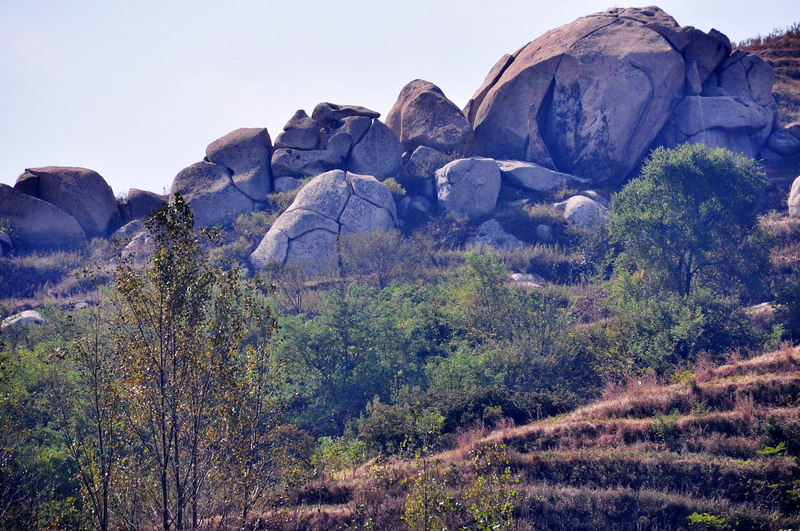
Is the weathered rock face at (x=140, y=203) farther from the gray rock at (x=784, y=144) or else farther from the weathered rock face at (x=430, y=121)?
the gray rock at (x=784, y=144)

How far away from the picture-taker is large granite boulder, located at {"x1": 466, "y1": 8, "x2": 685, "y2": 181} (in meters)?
36.3

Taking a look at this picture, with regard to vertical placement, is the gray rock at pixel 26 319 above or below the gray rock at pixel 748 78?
below

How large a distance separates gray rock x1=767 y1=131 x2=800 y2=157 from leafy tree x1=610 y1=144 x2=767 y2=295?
14212 millimetres

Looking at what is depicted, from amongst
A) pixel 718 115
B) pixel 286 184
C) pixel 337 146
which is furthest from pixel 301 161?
pixel 718 115

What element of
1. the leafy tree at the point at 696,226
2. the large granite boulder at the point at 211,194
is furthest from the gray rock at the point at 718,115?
the large granite boulder at the point at 211,194

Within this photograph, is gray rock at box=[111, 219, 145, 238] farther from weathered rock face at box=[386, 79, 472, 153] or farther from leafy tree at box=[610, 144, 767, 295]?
leafy tree at box=[610, 144, 767, 295]

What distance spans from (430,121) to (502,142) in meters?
4.61

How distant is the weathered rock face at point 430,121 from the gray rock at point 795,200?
17434 mm

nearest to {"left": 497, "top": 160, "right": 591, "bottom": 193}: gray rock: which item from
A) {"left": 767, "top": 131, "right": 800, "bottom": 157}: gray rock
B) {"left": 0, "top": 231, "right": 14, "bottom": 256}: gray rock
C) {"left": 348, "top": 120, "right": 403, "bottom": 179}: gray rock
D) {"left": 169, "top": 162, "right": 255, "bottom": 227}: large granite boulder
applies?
{"left": 348, "top": 120, "right": 403, "bottom": 179}: gray rock

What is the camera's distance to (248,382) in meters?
10.6

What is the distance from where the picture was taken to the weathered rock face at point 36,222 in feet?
112

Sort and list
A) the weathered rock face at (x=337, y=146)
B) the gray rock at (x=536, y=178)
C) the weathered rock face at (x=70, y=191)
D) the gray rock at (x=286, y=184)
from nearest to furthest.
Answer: the weathered rock face at (x=70, y=191)
the gray rock at (x=536, y=178)
the gray rock at (x=286, y=184)
the weathered rock face at (x=337, y=146)

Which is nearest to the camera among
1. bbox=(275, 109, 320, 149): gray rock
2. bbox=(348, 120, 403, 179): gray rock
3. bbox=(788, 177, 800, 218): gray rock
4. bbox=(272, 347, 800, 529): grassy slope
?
bbox=(272, 347, 800, 529): grassy slope

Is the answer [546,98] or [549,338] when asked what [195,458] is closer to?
[549,338]
